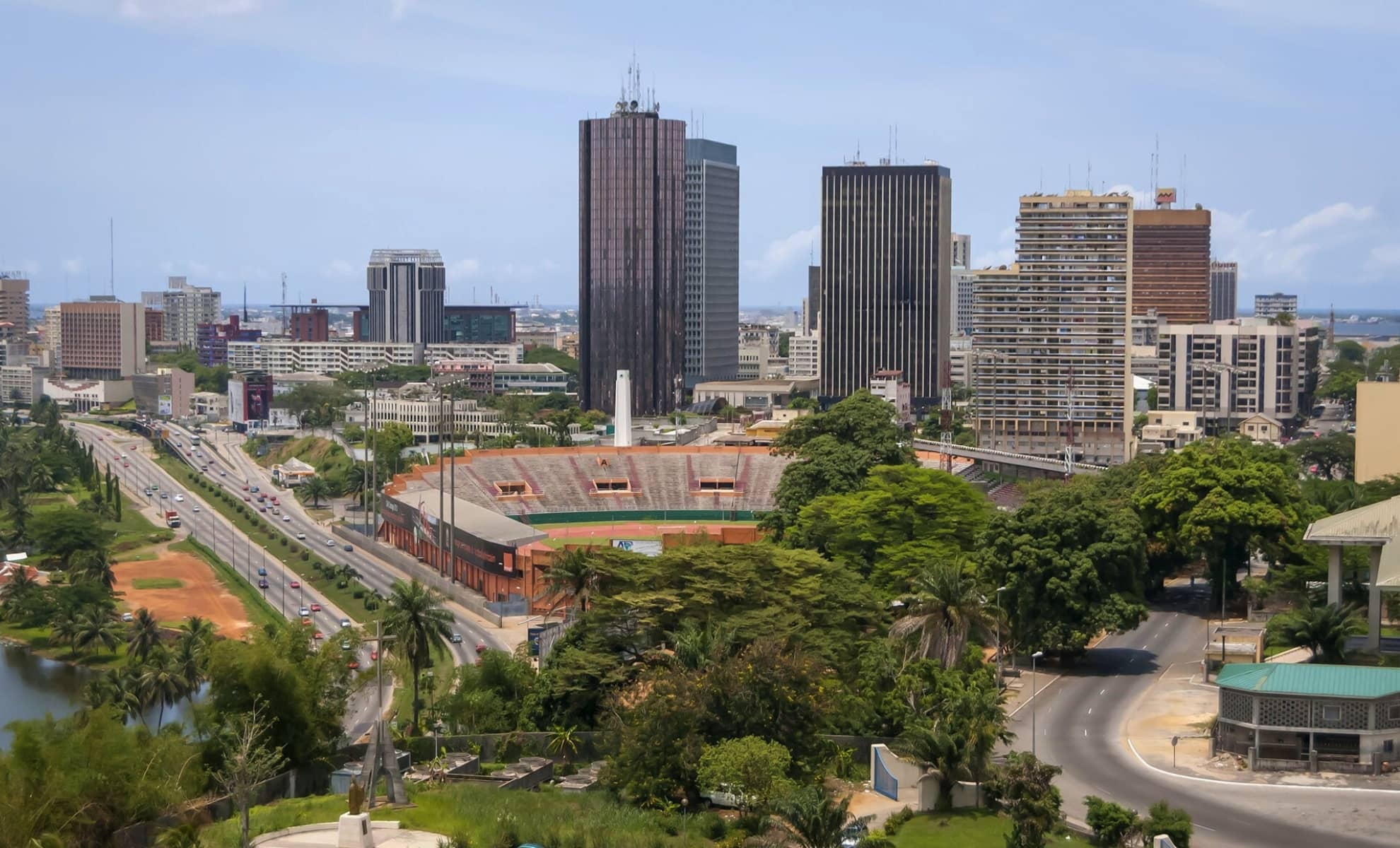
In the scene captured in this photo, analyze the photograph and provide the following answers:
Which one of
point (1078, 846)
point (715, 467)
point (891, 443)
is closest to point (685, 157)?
point (715, 467)

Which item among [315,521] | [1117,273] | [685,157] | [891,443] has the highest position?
[685,157]

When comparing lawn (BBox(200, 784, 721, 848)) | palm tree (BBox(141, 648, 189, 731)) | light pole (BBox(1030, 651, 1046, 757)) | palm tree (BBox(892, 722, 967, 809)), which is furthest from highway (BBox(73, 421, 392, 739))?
light pole (BBox(1030, 651, 1046, 757))

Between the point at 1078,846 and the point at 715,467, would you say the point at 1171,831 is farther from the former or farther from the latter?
the point at 715,467

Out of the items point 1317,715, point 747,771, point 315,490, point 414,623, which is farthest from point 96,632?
point 1317,715

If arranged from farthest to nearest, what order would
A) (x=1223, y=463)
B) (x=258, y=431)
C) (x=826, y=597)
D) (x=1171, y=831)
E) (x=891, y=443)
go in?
(x=258, y=431) < (x=891, y=443) < (x=1223, y=463) < (x=826, y=597) < (x=1171, y=831)

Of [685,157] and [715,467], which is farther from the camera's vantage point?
[685,157]

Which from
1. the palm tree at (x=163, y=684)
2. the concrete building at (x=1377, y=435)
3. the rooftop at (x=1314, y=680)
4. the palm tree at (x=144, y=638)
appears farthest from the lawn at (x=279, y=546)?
the concrete building at (x=1377, y=435)
